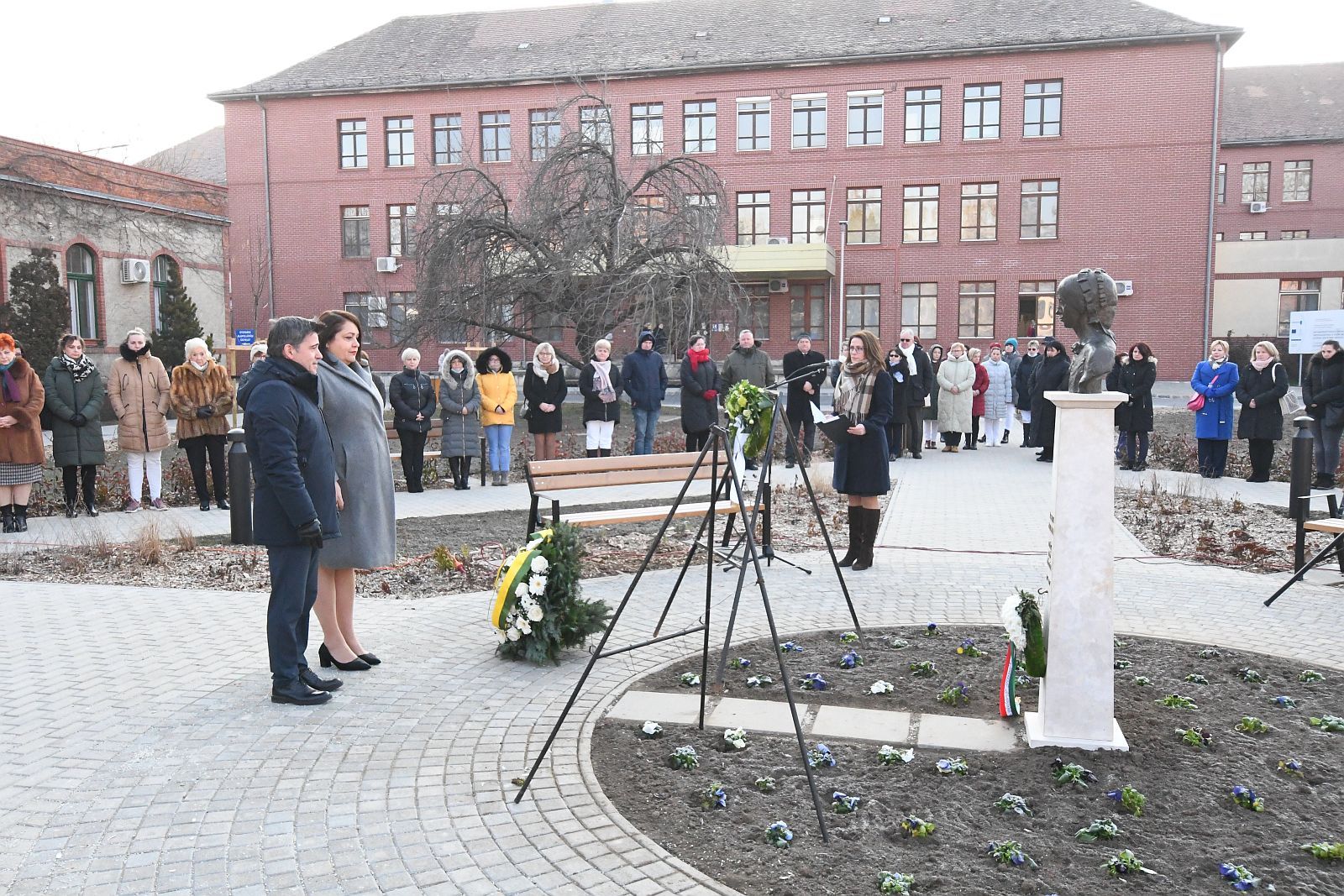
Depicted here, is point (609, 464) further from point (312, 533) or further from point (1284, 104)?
point (1284, 104)

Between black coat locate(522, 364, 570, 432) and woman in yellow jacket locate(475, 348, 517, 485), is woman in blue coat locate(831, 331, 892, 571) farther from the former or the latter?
woman in yellow jacket locate(475, 348, 517, 485)

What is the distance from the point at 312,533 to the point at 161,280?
25303mm

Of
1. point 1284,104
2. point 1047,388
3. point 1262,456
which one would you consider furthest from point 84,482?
point 1284,104

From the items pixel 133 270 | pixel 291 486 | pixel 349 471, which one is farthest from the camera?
pixel 133 270

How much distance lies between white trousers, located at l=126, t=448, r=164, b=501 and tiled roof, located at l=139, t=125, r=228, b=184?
4707 cm

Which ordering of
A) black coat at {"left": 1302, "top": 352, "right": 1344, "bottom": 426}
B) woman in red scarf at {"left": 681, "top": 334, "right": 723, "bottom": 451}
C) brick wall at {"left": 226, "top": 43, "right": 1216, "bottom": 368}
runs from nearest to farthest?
black coat at {"left": 1302, "top": 352, "right": 1344, "bottom": 426} → woman in red scarf at {"left": 681, "top": 334, "right": 723, "bottom": 451} → brick wall at {"left": 226, "top": 43, "right": 1216, "bottom": 368}

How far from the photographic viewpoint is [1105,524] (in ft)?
14.6

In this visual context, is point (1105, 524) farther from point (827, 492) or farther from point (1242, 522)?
point (827, 492)

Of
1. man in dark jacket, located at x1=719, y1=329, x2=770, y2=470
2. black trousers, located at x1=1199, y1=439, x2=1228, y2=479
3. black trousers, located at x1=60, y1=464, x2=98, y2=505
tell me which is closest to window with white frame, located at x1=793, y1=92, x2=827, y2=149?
man in dark jacket, located at x1=719, y1=329, x2=770, y2=470

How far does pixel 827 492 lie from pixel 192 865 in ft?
31.6

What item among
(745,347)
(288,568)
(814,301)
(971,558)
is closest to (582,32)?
(814,301)

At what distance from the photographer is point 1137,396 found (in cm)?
1452

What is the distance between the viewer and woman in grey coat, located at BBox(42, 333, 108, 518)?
426 inches

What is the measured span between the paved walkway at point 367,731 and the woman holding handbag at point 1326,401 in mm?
5118
